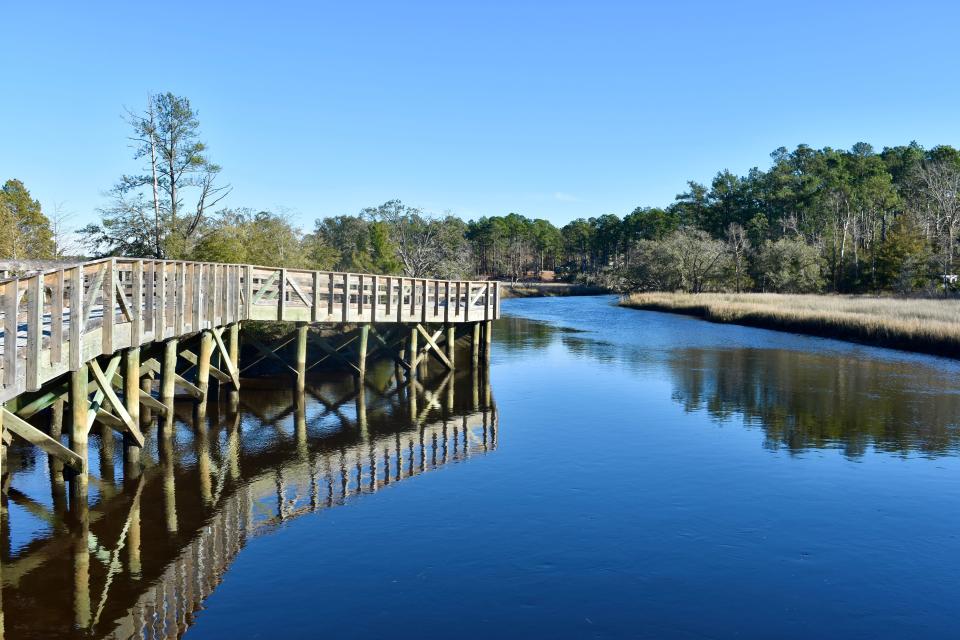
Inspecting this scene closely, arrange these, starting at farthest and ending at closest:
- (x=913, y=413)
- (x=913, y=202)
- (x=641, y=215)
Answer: (x=641, y=215), (x=913, y=202), (x=913, y=413)

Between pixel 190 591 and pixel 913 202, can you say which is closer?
pixel 190 591

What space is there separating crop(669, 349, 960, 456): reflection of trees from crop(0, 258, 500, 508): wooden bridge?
9.31 meters

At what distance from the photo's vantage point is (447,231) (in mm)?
78562

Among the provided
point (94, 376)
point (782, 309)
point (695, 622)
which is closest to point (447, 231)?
point (782, 309)

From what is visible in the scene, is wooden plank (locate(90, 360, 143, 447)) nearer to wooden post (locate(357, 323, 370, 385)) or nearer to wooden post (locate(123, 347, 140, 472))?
wooden post (locate(123, 347, 140, 472))

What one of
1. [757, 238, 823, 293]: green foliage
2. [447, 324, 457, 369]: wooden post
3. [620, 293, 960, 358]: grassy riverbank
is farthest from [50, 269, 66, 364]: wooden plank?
[757, 238, 823, 293]: green foliage

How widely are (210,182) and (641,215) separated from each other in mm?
103347

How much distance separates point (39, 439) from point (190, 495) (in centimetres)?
269

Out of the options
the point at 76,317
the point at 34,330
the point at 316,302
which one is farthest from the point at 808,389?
the point at 34,330

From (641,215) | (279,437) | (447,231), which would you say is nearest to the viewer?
(279,437)

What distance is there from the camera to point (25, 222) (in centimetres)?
5769

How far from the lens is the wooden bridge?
10.9 m

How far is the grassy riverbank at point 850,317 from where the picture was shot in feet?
119

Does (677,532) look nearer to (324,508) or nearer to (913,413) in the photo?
(324,508)
